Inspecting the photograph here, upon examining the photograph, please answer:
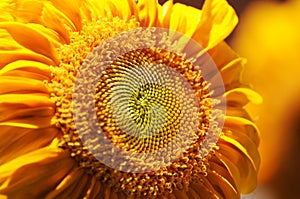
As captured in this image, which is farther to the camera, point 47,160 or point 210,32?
point 210,32

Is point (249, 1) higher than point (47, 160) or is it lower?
higher

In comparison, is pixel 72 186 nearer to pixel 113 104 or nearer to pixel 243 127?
pixel 113 104

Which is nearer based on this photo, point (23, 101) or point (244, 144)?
point (23, 101)

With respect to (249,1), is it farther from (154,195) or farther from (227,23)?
(154,195)

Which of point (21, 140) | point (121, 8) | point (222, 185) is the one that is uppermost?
point (121, 8)

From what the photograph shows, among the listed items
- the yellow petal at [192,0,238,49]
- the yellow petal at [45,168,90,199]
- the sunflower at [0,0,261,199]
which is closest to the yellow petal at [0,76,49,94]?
the sunflower at [0,0,261,199]

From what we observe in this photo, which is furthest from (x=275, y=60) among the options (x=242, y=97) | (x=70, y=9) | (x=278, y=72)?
(x=70, y=9)

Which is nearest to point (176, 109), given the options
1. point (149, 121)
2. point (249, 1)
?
point (149, 121)

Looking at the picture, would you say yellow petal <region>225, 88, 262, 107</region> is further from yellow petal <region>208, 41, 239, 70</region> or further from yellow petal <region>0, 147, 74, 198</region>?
yellow petal <region>0, 147, 74, 198</region>
